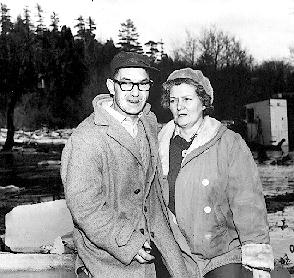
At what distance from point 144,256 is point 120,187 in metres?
0.24

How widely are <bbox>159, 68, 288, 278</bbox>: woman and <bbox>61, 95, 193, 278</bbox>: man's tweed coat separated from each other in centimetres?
7

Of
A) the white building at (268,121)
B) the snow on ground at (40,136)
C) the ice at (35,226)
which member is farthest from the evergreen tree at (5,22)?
the ice at (35,226)

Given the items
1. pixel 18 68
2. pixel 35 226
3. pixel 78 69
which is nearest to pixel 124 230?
pixel 35 226

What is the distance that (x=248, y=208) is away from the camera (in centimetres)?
160

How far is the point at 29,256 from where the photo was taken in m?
1.95

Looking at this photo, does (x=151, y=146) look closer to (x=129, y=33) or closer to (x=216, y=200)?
(x=216, y=200)

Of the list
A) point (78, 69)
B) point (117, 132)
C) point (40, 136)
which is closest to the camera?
point (117, 132)

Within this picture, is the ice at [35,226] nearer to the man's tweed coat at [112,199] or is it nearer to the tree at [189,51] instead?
the man's tweed coat at [112,199]

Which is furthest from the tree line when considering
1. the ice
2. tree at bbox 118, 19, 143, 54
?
the ice

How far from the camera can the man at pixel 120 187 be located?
1495 mm

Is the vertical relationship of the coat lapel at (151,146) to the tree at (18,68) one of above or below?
below

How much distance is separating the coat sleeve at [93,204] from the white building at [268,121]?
1272cm

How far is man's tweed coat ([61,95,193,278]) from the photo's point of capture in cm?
149

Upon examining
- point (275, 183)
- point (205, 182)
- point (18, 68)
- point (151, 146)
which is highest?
point (18, 68)
